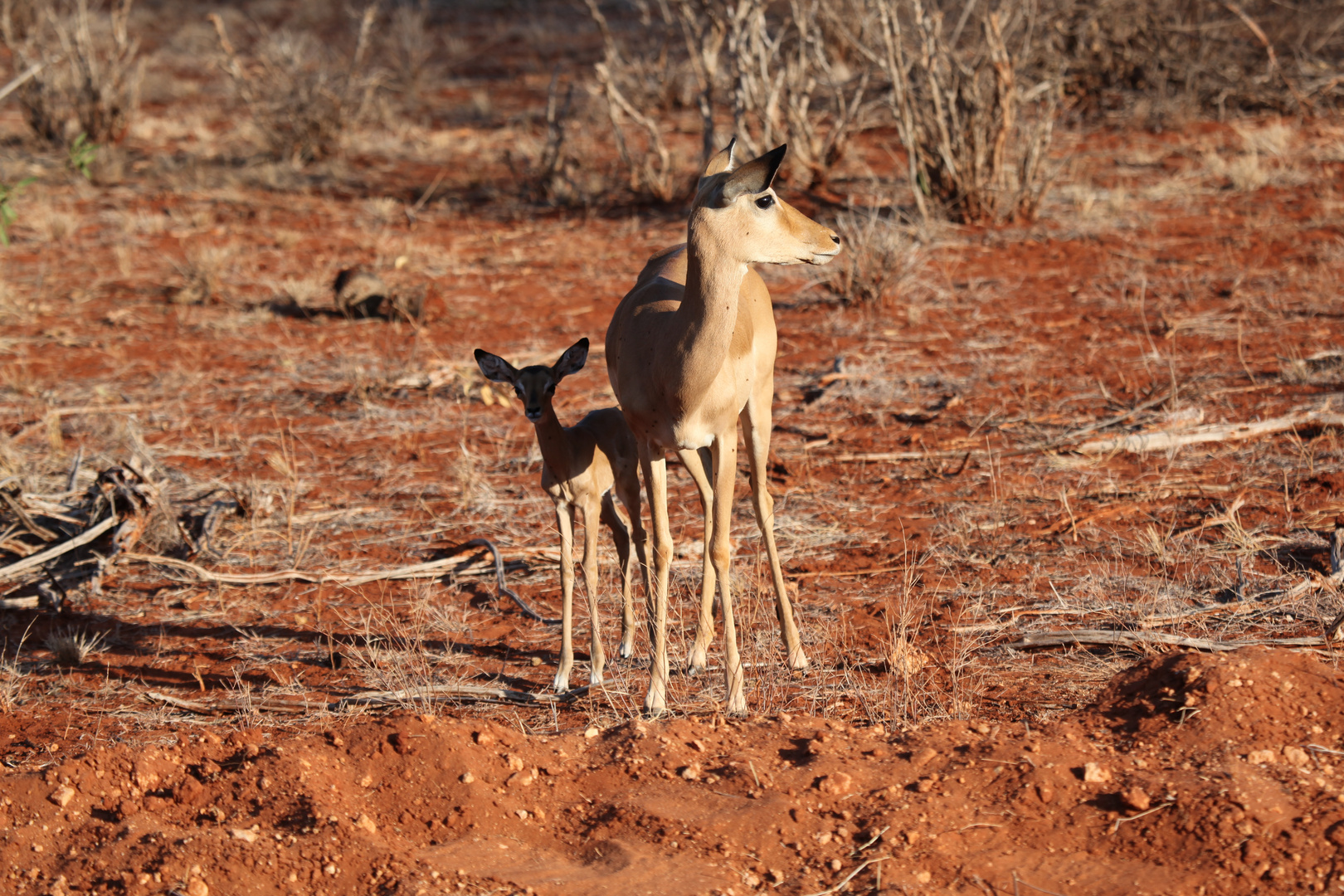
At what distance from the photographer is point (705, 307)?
444cm

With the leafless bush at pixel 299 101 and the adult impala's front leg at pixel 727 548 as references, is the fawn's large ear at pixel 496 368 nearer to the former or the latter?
the adult impala's front leg at pixel 727 548

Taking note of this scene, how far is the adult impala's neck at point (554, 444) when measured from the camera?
17.4 feet

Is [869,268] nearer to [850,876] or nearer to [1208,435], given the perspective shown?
[1208,435]

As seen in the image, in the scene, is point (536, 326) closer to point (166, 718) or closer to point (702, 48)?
point (702, 48)

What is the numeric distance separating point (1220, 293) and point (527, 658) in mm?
7717

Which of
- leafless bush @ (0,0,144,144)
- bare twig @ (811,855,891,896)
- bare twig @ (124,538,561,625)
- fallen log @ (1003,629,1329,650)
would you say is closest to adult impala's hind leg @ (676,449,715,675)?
fallen log @ (1003,629,1329,650)

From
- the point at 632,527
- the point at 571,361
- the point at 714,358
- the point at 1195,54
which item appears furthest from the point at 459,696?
the point at 1195,54

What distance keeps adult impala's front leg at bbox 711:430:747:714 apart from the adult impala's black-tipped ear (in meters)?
0.98

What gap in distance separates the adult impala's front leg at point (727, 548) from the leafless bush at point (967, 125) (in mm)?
8644

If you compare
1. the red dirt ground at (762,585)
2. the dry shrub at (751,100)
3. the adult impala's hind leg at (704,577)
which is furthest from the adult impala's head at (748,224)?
the dry shrub at (751,100)

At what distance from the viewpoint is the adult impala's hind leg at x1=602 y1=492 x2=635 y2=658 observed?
5.68m

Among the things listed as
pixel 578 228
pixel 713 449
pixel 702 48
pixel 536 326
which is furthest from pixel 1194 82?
pixel 713 449

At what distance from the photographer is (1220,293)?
10531 mm

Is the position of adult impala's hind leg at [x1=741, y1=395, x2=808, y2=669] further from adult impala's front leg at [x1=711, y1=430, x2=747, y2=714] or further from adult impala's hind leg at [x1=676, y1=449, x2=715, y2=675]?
adult impala's front leg at [x1=711, y1=430, x2=747, y2=714]
